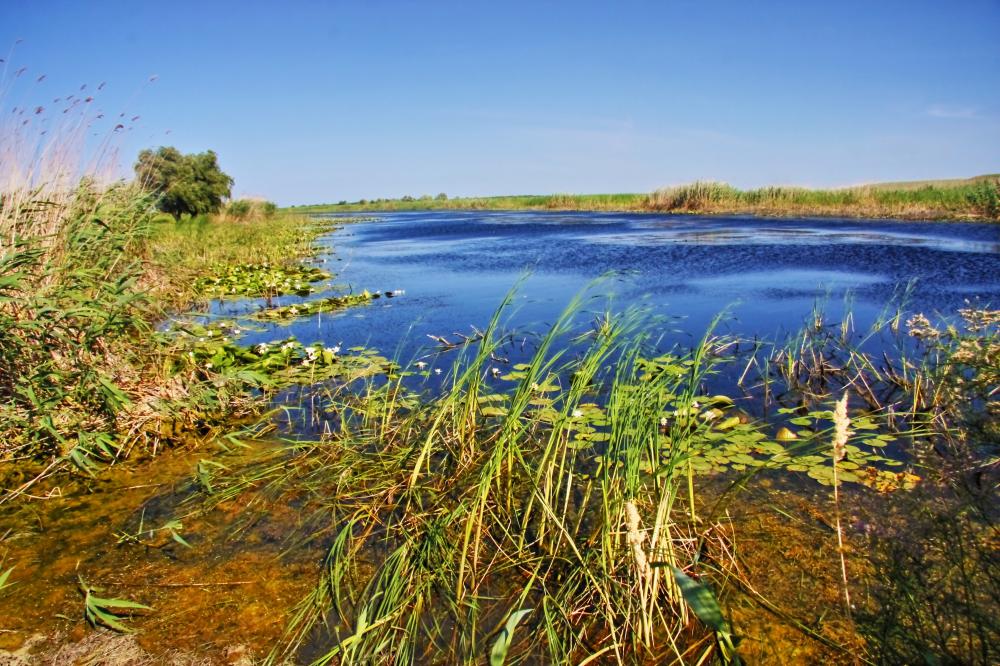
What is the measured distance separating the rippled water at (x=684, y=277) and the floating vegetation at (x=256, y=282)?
0.62 m

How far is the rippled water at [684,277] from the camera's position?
675cm

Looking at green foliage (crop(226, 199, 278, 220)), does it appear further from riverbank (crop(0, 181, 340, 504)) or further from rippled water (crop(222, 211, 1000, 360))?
riverbank (crop(0, 181, 340, 504))

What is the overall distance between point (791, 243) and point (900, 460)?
44.4 ft

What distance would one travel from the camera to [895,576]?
1.85 m

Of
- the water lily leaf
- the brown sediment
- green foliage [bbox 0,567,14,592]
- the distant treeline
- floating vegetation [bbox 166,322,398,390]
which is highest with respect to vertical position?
the distant treeline

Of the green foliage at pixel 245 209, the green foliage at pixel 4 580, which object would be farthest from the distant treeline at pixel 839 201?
the green foliage at pixel 4 580

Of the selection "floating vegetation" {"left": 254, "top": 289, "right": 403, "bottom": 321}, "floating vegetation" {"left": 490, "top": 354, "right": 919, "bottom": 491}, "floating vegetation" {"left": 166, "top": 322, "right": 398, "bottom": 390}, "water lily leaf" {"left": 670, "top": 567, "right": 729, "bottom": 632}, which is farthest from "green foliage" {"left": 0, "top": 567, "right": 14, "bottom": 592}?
"floating vegetation" {"left": 254, "top": 289, "right": 403, "bottom": 321}

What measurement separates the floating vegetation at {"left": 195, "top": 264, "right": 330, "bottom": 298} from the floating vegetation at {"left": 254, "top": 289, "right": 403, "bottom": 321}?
0.87 m

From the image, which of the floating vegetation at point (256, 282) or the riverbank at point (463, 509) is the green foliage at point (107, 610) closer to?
the riverbank at point (463, 509)

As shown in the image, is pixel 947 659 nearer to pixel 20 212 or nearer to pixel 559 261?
pixel 20 212

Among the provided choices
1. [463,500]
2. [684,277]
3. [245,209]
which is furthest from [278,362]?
[245,209]

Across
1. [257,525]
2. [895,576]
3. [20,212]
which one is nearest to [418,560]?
[257,525]

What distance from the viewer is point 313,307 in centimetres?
779

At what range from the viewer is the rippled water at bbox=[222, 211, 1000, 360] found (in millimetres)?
6754
